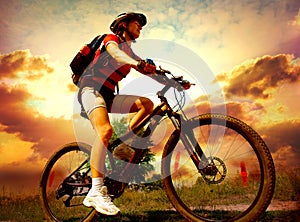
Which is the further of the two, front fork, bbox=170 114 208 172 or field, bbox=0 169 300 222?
field, bbox=0 169 300 222

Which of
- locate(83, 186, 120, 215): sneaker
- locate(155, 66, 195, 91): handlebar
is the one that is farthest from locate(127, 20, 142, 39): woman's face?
locate(83, 186, 120, 215): sneaker

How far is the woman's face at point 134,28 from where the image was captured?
3.34 meters

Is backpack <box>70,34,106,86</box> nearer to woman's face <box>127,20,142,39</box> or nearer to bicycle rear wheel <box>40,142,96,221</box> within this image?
woman's face <box>127,20,142,39</box>

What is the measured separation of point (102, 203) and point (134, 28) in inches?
70.1

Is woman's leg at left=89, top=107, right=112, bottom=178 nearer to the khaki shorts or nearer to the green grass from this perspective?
the khaki shorts

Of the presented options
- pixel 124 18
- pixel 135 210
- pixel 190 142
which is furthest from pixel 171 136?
pixel 135 210

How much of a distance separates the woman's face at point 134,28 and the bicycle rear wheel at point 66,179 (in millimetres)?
1314

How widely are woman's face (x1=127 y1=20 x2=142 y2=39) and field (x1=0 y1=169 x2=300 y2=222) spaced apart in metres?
2.03

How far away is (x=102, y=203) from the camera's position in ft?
9.05

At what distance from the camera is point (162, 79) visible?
3012mm

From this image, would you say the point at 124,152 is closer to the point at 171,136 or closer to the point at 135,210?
the point at 171,136

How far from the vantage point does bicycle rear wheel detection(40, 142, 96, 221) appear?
3555 millimetres

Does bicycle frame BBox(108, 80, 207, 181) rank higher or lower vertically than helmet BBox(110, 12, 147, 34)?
lower

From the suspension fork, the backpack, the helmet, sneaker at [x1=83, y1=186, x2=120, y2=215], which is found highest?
the helmet
